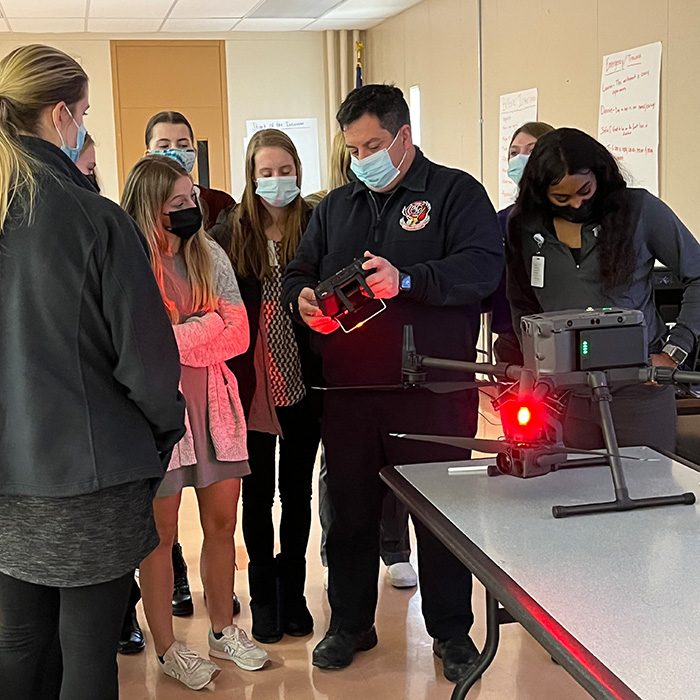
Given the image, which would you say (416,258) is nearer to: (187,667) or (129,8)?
(187,667)

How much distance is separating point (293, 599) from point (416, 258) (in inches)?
42.5

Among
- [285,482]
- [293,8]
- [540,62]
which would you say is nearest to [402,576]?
[285,482]

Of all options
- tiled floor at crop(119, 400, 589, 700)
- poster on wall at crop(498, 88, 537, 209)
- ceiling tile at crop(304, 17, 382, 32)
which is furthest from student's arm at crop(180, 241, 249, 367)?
ceiling tile at crop(304, 17, 382, 32)

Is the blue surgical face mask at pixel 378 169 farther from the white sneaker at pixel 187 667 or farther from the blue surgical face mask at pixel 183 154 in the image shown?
the white sneaker at pixel 187 667

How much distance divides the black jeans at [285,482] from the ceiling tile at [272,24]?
5376mm

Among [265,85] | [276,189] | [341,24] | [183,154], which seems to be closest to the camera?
[276,189]

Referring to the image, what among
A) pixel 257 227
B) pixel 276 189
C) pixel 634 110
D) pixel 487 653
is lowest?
pixel 487 653

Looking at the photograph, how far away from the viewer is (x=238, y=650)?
2566 millimetres

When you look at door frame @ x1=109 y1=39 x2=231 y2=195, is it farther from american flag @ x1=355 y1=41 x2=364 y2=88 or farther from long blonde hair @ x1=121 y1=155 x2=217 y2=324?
long blonde hair @ x1=121 y1=155 x2=217 y2=324

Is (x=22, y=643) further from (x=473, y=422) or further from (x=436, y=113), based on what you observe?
(x=436, y=113)

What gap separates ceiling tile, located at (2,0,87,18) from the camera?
20.9ft

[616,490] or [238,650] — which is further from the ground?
[616,490]

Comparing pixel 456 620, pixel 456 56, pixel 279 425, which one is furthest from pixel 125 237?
pixel 456 56

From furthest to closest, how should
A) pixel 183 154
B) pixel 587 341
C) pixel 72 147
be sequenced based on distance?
1. pixel 183 154
2. pixel 72 147
3. pixel 587 341
